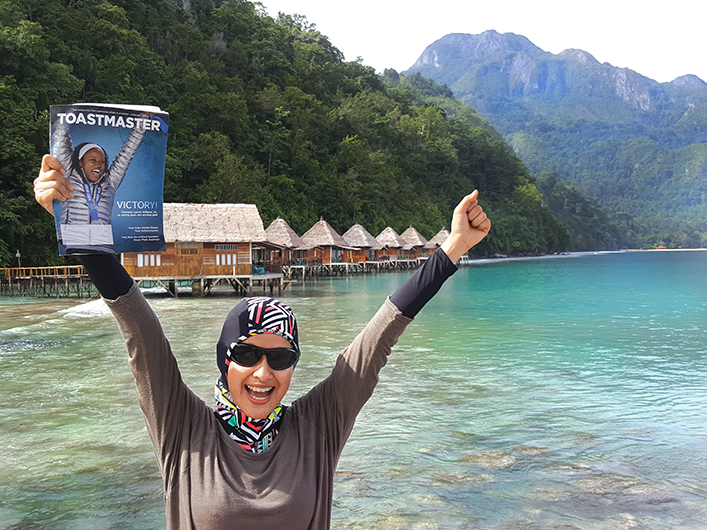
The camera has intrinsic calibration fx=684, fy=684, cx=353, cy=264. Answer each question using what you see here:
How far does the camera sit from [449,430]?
8086 millimetres

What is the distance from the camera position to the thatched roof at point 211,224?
28.5 meters

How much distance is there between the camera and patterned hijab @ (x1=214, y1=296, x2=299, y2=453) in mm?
2080

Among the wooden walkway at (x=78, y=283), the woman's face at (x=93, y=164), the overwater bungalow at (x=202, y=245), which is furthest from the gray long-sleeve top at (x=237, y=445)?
the overwater bungalow at (x=202, y=245)

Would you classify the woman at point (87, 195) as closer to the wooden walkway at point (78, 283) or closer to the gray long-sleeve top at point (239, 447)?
the gray long-sleeve top at point (239, 447)

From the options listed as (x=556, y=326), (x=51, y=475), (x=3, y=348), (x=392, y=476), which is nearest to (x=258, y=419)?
(x=392, y=476)

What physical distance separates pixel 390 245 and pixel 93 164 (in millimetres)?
56441

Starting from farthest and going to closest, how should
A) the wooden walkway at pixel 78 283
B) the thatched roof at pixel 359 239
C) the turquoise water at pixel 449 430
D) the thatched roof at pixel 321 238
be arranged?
the thatched roof at pixel 359 239 → the thatched roof at pixel 321 238 → the wooden walkway at pixel 78 283 → the turquoise water at pixel 449 430

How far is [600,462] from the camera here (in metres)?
6.84

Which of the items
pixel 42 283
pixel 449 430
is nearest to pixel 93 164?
pixel 449 430

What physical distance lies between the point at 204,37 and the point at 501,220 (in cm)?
4866

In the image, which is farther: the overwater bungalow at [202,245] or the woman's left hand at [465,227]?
the overwater bungalow at [202,245]

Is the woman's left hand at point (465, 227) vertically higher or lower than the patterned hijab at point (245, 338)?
higher

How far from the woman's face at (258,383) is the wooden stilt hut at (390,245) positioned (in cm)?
5561

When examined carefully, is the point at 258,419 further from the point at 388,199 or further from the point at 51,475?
the point at 388,199
